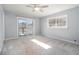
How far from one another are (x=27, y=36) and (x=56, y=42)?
87 centimetres

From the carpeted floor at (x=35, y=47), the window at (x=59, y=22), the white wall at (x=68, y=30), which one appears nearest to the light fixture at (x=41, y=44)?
the carpeted floor at (x=35, y=47)

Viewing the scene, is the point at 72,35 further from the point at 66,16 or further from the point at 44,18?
the point at 44,18

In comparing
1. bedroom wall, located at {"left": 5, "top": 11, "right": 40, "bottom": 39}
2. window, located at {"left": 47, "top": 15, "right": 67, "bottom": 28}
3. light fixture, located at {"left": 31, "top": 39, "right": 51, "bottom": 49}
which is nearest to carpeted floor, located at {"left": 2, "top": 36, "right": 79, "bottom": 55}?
light fixture, located at {"left": 31, "top": 39, "right": 51, "bottom": 49}

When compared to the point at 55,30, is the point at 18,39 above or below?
below

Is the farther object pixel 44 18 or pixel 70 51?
pixel 44 18

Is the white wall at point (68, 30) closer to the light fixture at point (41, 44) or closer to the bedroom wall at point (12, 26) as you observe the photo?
the bedroom wall at point (12, 26)

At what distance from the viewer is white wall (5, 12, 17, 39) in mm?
2457

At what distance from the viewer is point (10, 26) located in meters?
2.56

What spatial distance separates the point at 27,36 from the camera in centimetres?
244

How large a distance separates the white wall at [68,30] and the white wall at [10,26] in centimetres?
86
